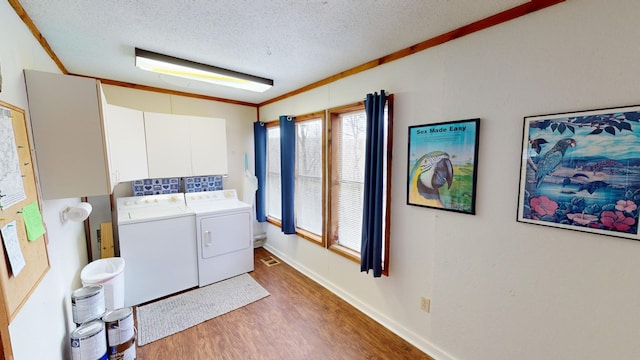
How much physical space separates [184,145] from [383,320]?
3100 mm

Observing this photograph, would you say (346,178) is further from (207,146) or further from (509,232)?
(207,146)

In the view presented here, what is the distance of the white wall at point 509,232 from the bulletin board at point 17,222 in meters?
2.26

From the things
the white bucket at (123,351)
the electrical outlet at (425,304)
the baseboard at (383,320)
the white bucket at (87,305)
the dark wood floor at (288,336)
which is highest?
the white bucket at (87,305)

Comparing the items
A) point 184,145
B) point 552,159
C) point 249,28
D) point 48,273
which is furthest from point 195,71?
point 552,159

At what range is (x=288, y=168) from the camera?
3.29 meters

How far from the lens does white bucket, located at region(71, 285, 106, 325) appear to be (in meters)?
1.66

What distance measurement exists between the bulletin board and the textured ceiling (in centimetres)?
82

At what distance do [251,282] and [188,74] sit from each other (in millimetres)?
2495

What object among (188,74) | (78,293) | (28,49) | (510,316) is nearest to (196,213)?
(78,293)

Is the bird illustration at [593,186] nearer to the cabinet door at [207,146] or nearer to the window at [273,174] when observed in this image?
the window at [273,174]

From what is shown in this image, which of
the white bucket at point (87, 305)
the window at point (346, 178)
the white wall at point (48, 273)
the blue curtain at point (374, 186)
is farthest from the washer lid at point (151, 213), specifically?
the blue curtain at point (374, 186)

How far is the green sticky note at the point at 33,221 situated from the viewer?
3.85ft

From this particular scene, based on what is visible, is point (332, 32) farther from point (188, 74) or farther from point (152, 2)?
point (188, 74)

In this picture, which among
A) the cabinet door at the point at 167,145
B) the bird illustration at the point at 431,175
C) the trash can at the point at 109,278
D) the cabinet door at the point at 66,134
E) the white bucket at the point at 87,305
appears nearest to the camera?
the cabinet door at the point at 66,134
